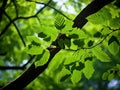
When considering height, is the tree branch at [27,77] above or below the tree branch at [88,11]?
below

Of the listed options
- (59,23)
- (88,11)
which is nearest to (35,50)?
(59,23)

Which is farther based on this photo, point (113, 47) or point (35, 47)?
point (113, 47)

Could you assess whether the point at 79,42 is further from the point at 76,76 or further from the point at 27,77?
the point at 27,77

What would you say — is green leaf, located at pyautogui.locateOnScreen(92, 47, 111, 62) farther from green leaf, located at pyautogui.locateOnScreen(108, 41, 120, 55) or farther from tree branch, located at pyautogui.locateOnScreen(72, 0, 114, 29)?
tree branch, located at pyautogui.locateOnScreen(72, 0, 114, 29)

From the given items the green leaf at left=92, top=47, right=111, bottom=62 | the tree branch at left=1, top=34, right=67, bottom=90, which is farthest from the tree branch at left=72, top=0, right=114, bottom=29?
the tree branch at left=1, top=34, right=67, bottom=90

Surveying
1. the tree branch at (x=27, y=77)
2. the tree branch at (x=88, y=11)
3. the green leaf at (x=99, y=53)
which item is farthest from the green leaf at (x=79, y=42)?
the tree branch at (x=27, y=77)

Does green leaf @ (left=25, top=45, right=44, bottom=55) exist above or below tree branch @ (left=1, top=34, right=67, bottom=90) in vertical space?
above

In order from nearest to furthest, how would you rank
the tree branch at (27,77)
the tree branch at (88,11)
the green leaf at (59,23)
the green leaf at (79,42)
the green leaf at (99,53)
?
1. the green leaf at (59,23)
2. the green leaf at (79,42)
3. the green leaf at (99,53)
4. the tree branch at (88,11)
5. the tree branch at (27,77)

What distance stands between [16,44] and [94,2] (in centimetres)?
319

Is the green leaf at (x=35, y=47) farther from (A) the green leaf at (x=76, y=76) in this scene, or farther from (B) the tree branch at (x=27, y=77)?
(B) the tree branch at (x=27, y=77)

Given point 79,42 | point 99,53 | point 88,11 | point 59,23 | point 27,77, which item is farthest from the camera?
point 27,77

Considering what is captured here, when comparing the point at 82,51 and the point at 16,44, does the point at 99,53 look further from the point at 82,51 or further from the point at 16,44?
the point at 16,44

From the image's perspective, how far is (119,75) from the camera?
2.39m

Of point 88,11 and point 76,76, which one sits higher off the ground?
point 88,11
